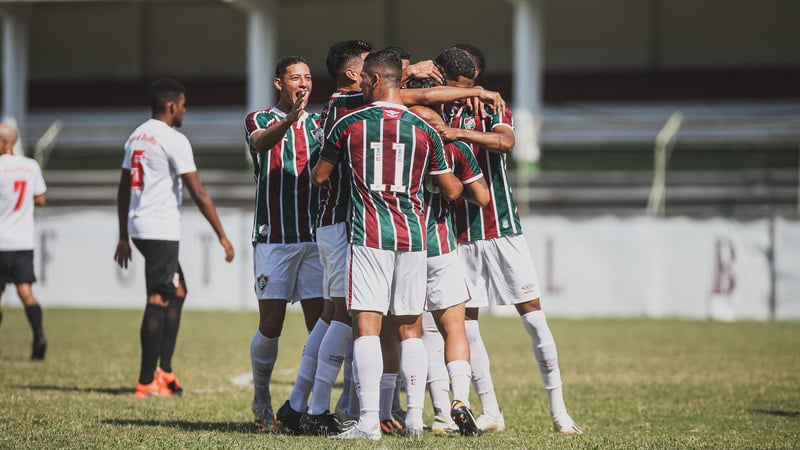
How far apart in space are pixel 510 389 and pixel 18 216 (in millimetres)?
5159

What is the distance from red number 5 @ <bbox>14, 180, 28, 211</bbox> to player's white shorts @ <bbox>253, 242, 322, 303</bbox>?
4831 mm

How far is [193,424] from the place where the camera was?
7.05 metres

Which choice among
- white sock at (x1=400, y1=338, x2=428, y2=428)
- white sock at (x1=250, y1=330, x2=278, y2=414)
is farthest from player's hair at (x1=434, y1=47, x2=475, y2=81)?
white sock at (x1=250, y1=330, x2=278, y2=414)

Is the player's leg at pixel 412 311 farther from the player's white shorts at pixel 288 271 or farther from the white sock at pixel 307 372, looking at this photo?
the player's white shorts at pixel 288 271

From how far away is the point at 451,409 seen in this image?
6449 millimetres

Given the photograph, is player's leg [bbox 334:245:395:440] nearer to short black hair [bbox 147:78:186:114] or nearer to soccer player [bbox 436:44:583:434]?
soccer player [bbox 436:44:583:434]

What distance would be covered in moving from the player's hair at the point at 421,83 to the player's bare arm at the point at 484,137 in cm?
47

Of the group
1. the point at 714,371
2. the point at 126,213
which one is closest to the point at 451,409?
the point at 126,213

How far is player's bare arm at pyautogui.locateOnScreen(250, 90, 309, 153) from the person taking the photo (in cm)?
640

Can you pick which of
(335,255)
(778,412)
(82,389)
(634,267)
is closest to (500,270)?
(335,255)

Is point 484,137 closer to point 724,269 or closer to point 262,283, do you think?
point 262,283

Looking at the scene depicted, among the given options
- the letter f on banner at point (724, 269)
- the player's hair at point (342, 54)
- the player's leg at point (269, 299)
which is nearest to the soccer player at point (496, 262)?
the player's hair at point (342, 54)

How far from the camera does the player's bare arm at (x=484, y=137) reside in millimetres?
6531

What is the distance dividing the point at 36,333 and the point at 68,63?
73.2 ft
